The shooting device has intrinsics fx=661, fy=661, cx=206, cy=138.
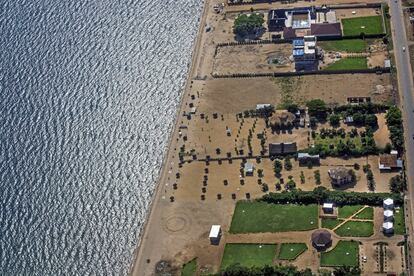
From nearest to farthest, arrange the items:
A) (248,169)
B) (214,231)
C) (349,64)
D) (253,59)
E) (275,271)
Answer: (275,271), (214,231), (248,169), (349,64), (253,59)

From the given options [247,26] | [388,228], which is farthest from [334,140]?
[247,26]

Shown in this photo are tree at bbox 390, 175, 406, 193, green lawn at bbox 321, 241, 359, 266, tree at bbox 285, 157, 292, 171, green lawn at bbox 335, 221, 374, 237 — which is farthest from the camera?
tree at bbox 285, 157, 292, 171

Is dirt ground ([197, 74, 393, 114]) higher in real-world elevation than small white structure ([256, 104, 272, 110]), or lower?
higher

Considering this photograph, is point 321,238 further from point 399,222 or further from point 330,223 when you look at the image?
point 399,222

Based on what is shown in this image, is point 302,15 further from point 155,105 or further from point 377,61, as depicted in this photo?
point 155,105

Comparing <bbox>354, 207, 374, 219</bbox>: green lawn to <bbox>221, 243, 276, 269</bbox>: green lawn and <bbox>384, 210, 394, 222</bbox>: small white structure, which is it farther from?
<bbox>221, 243, 276, 269</bbox>: green lawn

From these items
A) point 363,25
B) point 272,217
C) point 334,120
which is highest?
point 363,25

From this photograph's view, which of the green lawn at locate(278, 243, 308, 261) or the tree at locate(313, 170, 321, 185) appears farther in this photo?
the tree at locate(313, 170, 321, 185)

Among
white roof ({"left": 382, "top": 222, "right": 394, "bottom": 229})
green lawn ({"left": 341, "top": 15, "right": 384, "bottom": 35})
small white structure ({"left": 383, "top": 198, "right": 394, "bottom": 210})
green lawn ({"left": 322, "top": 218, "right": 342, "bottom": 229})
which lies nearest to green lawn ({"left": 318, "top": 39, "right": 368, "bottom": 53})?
green lawn ({"left": 341, "top": 15, "right": 384, "bottom": 35})
